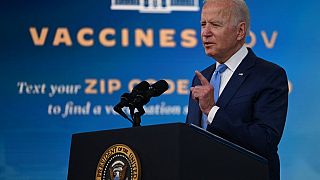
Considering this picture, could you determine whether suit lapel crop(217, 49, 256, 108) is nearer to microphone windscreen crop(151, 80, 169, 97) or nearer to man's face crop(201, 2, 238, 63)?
man's face crop(201, 2, 238, 63)

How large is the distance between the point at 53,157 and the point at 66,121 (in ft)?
0.79

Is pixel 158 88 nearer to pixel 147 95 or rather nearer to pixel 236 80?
pixel 147 95

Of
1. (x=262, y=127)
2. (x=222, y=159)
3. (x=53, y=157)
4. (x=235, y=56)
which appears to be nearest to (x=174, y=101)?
(x=53, y=157)

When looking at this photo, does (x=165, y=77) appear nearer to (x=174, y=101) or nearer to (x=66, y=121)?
(x=174, y=101)

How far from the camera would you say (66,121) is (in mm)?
3932

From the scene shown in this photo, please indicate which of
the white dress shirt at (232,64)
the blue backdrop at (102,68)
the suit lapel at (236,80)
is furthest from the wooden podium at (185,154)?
the blue backdrop at (102,68)

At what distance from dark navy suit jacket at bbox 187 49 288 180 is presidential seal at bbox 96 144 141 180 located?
38cm

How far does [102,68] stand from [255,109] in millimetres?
1981

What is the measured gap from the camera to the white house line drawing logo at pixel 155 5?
4035mm

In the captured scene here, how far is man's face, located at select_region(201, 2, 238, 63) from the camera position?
2266 millimetres

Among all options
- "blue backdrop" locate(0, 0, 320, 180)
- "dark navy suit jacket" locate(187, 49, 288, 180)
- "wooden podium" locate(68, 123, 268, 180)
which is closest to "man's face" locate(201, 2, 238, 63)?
"dark navy suit jacket" locate(187, 49, 288, 180)

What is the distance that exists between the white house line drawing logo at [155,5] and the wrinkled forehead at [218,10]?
1769 millimetres

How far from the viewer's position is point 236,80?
7.37ft

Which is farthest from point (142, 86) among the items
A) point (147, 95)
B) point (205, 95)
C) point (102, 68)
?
point (102, 68)
